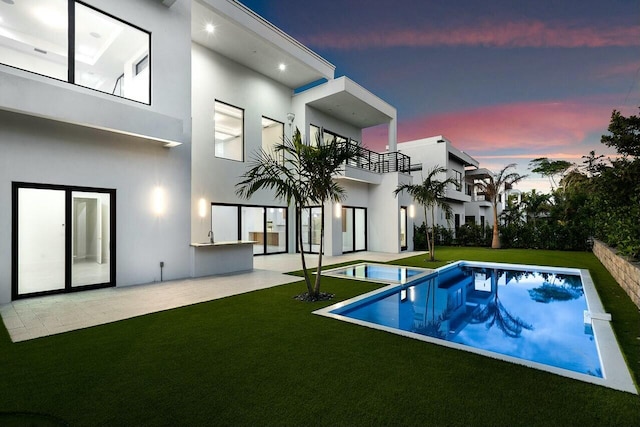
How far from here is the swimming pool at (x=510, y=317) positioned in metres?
3.74

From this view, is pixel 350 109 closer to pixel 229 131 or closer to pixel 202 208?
pixel 229 131

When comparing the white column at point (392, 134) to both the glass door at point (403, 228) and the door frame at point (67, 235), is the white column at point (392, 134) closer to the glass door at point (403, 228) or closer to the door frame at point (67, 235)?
the glass door at point (403, 228)

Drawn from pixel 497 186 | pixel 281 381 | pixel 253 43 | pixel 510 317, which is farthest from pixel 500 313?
pixel 497 186

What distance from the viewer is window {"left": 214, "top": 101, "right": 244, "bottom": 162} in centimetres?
1204

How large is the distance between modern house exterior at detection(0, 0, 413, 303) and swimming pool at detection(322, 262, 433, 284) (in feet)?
10.6

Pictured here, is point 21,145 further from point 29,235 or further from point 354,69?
point 354,69

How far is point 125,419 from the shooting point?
2.45 metres

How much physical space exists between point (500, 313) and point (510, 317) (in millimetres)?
264

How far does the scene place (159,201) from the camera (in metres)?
8.14

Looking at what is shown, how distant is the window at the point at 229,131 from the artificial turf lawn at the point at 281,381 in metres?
8.63

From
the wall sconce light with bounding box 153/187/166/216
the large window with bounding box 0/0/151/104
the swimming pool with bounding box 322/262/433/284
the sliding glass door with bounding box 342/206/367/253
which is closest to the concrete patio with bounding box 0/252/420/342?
the swimming pool with bounding box 322/262/433/284

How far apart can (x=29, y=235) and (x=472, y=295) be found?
9.67 m

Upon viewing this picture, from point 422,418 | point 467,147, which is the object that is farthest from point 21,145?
point 467,147

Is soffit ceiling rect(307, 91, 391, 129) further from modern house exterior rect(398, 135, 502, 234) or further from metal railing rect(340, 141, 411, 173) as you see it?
modern house exterior rect(398, 135, 502, 234)
